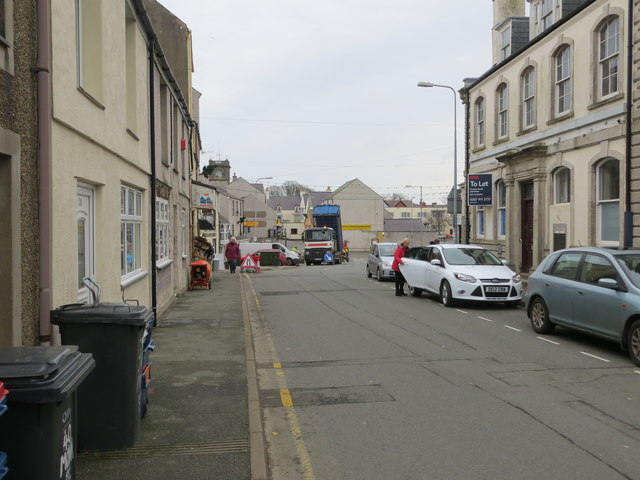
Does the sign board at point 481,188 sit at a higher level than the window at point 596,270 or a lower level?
higher

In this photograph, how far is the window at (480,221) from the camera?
84.9ft

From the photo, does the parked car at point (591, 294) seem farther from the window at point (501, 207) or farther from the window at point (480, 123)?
the window at point (480, 123)

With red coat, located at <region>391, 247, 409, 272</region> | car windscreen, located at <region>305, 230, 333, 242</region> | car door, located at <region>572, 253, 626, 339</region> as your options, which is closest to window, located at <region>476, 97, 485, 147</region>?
red coat, located at <region>391, 247, 409, 272</region>

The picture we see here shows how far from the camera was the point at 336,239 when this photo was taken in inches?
1751

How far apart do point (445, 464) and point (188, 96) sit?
19.7 m

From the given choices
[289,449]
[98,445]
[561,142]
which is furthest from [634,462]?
[561,142]

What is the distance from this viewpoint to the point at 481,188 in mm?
23031

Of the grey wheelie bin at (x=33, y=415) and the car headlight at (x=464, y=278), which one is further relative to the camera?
the car headlight at (x=464, y=278)

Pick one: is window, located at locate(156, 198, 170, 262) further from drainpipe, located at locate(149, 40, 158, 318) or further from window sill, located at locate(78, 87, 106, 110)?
window sill, located at locate(78, 87, 106, 110)

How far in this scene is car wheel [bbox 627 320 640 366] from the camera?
8109 mm

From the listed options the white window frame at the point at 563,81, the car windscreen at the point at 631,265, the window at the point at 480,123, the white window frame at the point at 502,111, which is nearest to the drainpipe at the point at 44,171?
the car windscreen at the point at 631,265

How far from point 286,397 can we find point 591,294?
5079 millimetres

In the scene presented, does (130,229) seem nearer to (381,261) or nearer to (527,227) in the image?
(381,261)

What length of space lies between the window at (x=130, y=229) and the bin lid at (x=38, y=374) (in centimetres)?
622
